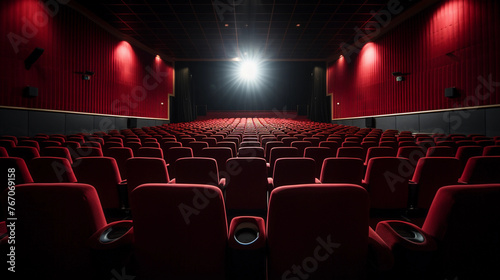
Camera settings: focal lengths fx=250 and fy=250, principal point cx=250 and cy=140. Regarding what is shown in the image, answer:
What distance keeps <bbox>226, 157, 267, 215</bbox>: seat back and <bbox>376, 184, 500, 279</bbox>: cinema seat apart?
1371 millimetres

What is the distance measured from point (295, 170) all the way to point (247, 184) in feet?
1.54

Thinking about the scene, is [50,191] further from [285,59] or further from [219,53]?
[285,59]

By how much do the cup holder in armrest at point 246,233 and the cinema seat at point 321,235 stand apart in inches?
3.9

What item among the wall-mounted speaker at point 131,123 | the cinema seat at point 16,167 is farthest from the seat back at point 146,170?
the wall-mounted speaker at point 131,123

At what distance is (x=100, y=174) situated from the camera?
2.25m

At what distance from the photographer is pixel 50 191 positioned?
105 centimetres

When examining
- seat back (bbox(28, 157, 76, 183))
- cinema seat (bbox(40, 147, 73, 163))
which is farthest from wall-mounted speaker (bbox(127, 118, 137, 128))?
seat back (bbox(28, 157, 76, 183))

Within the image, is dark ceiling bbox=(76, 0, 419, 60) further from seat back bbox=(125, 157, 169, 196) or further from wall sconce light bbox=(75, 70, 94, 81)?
seat back bbox=(125, 157, 169, 196)

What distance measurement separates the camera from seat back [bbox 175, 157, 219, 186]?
225 centimetres

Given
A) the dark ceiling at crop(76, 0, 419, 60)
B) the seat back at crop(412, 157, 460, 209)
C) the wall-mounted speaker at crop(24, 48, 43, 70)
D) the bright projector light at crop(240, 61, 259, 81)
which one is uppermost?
the bright projector light at crop(240, 61, 259, 81)

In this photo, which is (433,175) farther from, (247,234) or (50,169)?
(50,169)

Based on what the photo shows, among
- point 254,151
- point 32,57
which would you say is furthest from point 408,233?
point 32,57

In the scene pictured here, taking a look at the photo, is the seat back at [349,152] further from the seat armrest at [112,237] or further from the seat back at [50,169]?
the seat back at [50,169]

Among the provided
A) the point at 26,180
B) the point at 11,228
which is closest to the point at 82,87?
the point at 26,180
